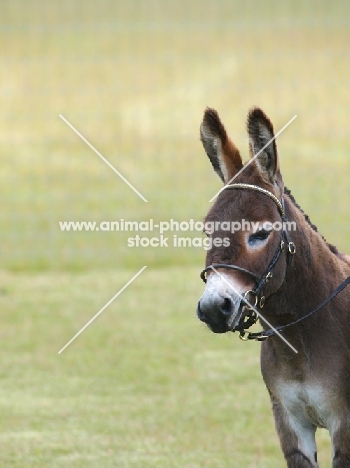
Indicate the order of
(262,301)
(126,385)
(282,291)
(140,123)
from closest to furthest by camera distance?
1. (262,301)
2. (282,291)
3. (126,385)
4. (140,123)

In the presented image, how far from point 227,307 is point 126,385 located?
459 centimetres

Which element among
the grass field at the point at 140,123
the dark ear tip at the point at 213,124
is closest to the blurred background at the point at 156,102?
the grass field at the point at 140,123

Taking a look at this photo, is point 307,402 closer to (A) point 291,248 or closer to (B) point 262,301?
(B) point 262,301

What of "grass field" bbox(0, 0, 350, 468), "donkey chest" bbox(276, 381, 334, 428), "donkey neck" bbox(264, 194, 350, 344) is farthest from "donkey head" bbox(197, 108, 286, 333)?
"grass field" bbox(0, 0, 350, 468)

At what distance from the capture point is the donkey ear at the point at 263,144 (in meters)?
4.27

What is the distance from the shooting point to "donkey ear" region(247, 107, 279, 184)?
4273 mm

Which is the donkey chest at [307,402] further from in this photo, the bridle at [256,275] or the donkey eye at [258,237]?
the donkey eye at [258,237]

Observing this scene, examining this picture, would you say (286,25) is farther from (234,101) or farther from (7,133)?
(7,133)

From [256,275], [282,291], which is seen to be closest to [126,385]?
[282,291]

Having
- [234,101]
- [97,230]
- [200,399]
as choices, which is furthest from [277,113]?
[200,399]

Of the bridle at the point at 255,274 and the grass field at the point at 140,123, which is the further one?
the grass field at the point at 140,123

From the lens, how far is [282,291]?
4.49 metres

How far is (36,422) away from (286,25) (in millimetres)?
11193

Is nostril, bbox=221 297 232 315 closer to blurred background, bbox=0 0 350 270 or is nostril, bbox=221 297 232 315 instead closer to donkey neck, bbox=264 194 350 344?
donkey neck, bbox=264 194 350 344
